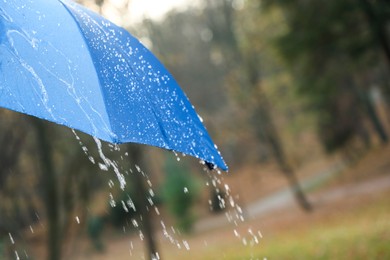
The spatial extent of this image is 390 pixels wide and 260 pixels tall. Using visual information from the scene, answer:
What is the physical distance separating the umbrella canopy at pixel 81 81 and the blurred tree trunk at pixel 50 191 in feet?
11.4

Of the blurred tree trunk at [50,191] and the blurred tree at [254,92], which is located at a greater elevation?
the blurred tree at [254,92]

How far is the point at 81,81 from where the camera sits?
2.32m

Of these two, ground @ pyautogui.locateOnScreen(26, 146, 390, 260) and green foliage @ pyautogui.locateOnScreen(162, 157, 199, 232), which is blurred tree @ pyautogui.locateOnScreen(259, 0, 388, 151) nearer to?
ground @ pyautogui.locateOnScreen(26, 146, 390, 260)

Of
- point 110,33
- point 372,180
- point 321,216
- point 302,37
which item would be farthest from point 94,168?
point 372,180

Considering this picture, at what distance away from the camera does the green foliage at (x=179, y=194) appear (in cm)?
2473

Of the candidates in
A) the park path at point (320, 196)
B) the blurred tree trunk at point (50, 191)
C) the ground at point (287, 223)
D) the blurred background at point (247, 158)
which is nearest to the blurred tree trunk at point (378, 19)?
the blurred background at point (247, 158)

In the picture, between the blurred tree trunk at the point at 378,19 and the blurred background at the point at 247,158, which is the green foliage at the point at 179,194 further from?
the blurred tree trunk at the point at 378,19

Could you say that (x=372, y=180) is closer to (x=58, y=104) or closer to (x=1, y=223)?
(x=1, y=223)

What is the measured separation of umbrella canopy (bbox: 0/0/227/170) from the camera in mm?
2199

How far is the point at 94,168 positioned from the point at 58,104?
17.3ft

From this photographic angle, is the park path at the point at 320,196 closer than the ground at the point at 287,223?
No

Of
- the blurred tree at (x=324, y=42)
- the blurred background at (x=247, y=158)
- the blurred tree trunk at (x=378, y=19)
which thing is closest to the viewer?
the blurred background at (x=247, y=158)

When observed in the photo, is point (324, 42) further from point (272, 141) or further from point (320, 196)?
point (320, 196)

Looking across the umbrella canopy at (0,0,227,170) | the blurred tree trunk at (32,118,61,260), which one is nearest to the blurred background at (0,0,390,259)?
the blurred tree trunk at (32,118,61,260)
